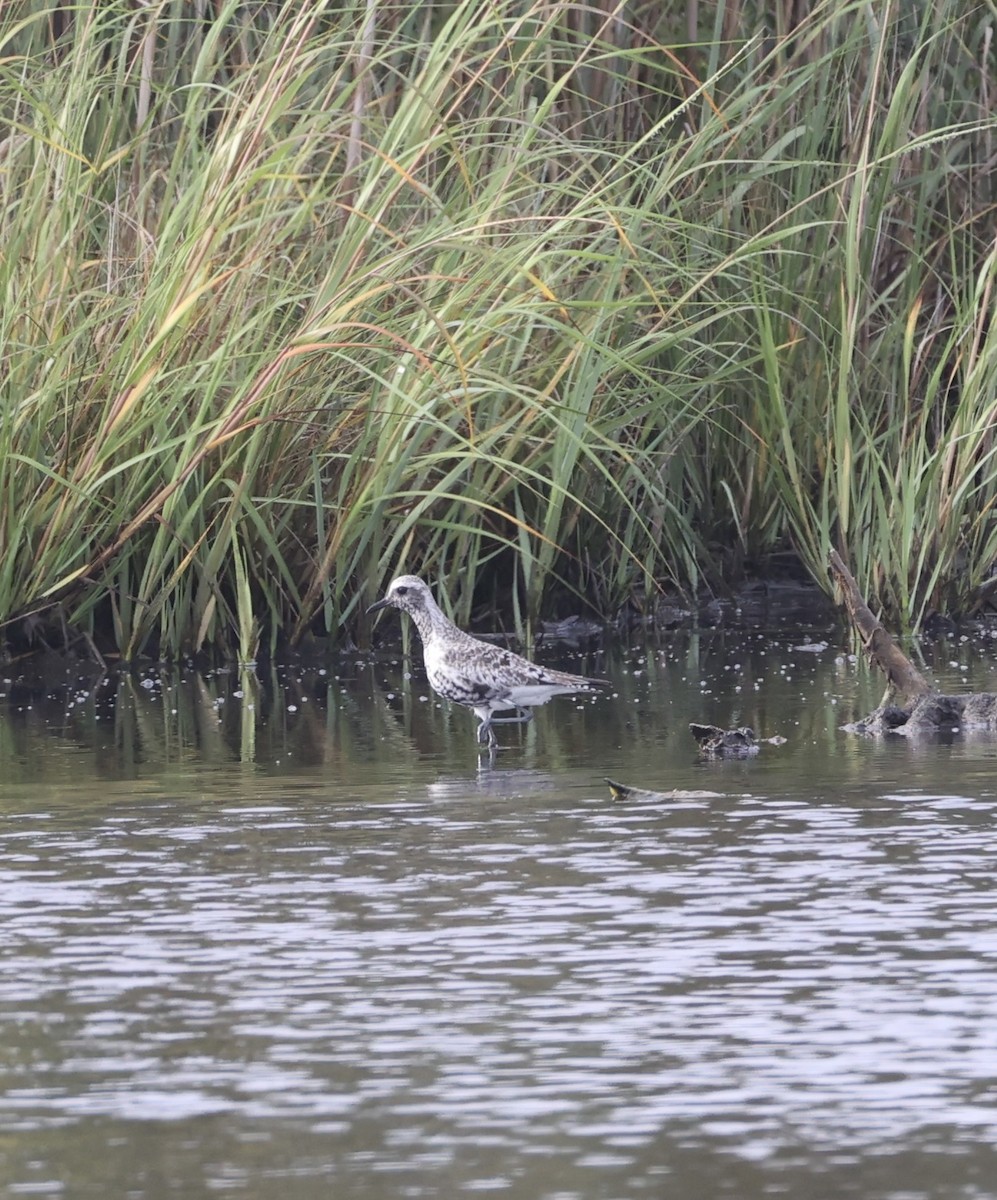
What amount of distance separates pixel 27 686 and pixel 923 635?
3550 millimetres

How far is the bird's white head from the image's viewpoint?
8.71 meters

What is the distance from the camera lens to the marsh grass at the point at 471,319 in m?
9.08

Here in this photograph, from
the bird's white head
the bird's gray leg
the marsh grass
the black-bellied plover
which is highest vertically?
the marsh grass

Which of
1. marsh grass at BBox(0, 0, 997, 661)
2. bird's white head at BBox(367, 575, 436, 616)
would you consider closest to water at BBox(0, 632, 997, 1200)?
bird's white head at BBox(367, 575, 436, 616)

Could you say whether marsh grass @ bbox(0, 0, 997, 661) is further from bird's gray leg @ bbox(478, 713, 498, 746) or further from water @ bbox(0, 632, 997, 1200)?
water @ bbox(0, 632, 997, 1200)

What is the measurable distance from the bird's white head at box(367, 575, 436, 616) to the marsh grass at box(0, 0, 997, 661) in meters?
0.46

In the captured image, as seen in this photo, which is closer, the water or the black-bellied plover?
the water

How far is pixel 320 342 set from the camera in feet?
29.1

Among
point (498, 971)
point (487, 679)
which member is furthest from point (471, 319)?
point (498, 971)

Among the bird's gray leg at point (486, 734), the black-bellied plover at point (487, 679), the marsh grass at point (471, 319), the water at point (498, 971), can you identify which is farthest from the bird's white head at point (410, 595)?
the water at point (498, 971)

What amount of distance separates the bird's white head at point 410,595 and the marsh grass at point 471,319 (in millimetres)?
459

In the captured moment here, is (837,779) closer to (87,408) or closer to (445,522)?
(445,522)

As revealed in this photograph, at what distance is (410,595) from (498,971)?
4.22 metres

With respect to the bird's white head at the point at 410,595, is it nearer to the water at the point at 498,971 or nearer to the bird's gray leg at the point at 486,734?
the bird's gray leg at the point at 486,734
